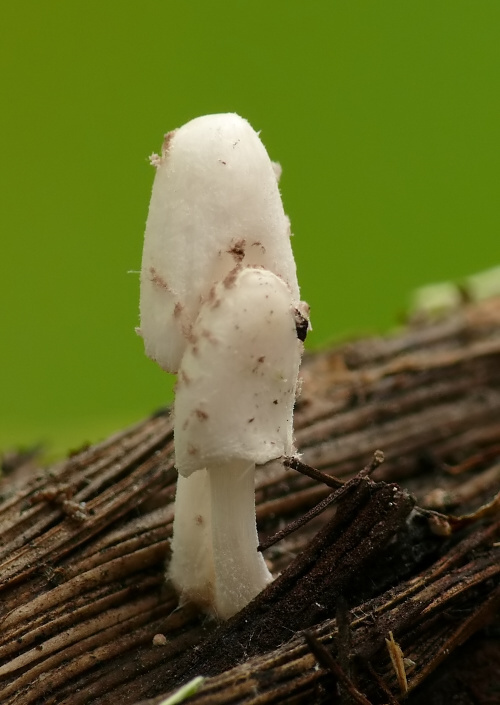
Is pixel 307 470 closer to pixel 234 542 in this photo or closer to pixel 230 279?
pixel 234 542

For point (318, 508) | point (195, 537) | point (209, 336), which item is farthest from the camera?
point (195, 537)

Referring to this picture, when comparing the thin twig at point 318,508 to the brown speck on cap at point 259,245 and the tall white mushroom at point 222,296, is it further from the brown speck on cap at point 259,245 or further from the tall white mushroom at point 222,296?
the brown speck on cap at point 259,245

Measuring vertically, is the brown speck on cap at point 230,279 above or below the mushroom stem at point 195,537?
above

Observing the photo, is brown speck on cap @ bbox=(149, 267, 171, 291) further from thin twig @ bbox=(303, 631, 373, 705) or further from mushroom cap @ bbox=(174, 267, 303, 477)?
thin twig @ bbox=(303, 631, 373, 705)

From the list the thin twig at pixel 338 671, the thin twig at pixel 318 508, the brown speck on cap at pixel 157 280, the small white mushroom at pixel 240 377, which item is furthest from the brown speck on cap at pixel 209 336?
the thin twig at pixel 338 671

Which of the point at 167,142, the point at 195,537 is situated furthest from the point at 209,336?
the point at 195,537

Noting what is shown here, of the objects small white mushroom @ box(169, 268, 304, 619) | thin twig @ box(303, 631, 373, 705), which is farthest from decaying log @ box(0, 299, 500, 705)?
small white mushroom @ box(169, 268, 304, 619)
